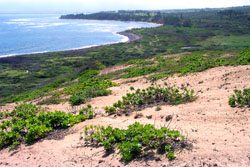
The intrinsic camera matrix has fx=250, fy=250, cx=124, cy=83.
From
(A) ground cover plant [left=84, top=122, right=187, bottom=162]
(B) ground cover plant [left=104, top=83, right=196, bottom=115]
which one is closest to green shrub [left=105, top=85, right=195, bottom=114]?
(B) ground cover plant [left=104, top=83, right=196, bottom=115]

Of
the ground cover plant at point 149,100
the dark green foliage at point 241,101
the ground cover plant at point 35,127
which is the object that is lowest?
the ground cover plant at point 35,127

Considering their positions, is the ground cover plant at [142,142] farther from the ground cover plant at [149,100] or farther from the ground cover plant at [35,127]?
the ground cover plant at [149,100]

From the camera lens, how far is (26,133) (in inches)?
312

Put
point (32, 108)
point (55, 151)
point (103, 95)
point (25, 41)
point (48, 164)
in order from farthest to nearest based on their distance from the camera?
point (25, 41)
point (103, 95)
point (32, 108)
point (55, 151)
point (48, 164)

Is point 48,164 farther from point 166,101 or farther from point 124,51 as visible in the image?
point 124,51

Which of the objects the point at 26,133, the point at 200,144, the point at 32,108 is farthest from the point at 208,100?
the point at 32,108

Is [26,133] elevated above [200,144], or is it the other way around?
[200,144]

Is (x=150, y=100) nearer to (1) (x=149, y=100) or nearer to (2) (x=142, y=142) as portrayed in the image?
(1) (x=149, y=100)

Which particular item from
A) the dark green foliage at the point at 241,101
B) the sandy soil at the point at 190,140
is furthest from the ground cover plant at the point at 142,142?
the dark green foliage at the point at 241,101

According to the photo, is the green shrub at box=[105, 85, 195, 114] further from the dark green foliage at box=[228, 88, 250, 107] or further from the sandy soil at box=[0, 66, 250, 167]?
the dark green foliage at box=[228, 88, 250, 107]

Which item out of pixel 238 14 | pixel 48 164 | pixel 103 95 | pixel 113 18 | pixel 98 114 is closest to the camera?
pixel 48 164

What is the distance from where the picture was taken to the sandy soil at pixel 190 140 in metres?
5.04

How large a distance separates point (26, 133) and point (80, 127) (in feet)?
5.58

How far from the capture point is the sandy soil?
5.04m
